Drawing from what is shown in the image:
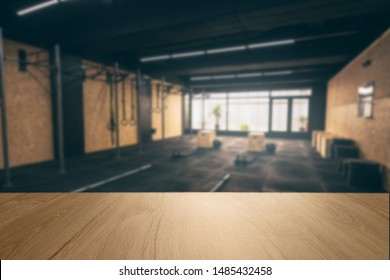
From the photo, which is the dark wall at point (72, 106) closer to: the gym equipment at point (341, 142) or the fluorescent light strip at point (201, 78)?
the fluorescent light strip at point (201, 78)

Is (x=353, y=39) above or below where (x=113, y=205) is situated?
above

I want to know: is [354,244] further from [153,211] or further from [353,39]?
[353,39]

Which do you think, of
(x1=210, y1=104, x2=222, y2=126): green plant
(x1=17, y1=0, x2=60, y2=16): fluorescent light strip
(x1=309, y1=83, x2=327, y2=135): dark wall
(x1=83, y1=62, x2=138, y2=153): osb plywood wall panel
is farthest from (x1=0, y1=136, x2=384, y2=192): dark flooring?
(x1=210, y1=104, x2=222, y2=126): green plant

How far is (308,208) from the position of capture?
780 mm

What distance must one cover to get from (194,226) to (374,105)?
5858mm

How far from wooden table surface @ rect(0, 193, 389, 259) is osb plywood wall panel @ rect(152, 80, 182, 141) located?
10508mm

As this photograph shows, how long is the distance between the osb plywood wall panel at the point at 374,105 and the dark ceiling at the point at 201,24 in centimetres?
38

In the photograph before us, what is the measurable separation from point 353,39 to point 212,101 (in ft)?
32.3

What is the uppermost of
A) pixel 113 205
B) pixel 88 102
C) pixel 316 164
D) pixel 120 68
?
pixel 120 68

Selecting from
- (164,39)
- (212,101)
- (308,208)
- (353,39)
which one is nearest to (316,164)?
(353,39)

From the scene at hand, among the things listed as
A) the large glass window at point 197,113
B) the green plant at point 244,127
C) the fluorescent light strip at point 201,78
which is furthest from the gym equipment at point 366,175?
the large glass window at point 197,113

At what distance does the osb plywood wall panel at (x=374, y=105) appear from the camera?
458 centimetres

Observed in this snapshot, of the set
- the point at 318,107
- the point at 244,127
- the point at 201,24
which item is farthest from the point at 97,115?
the point at 318,107

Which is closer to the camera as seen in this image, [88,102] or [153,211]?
[153,211]
